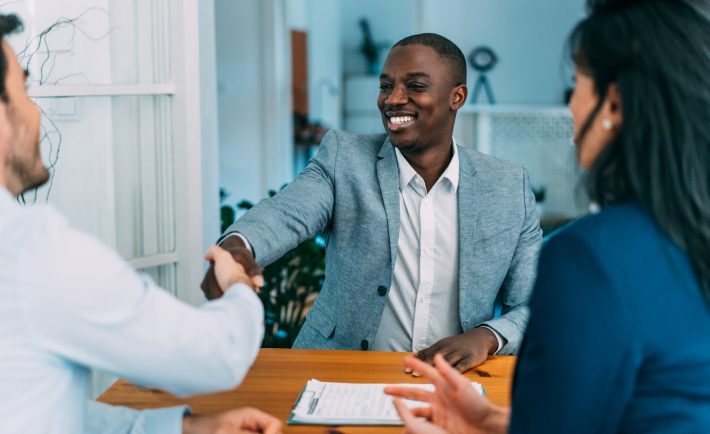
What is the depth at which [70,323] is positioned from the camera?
0.99m

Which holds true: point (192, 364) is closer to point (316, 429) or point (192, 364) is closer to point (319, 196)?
point (316, 429)

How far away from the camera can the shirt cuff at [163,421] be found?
134cm

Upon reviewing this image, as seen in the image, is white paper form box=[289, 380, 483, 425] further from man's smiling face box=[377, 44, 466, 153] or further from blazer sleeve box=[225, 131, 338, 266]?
man's smiling face box=[377, 44, 466, 153]

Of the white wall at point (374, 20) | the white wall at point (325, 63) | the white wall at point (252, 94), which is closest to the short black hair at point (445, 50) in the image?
the white wall at point (252, 94)

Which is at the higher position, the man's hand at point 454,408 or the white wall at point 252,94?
the white wall at point 252,94

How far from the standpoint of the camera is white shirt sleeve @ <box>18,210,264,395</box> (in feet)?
3.20

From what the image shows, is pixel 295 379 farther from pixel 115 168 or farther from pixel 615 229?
pixel 115 168

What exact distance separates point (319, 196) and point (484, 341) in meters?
0.55

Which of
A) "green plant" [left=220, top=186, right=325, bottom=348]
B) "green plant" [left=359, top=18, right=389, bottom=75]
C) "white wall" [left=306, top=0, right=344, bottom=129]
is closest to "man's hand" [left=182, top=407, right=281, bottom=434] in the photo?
"green plant" [left=220, top=186, right=325, bottom=348]

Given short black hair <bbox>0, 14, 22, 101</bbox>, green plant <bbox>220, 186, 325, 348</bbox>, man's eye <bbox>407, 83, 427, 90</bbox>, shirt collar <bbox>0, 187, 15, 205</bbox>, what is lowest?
green plant <bbox>220, 186, 325, 348</bbox>

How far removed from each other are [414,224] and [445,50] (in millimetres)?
477

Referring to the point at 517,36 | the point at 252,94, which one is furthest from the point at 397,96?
the point at 517,36

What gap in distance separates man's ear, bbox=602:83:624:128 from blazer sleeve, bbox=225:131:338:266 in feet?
3.01

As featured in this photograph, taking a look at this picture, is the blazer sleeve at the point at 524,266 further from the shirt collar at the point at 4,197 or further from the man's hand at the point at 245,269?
the shirt collar at the point at 4,197
